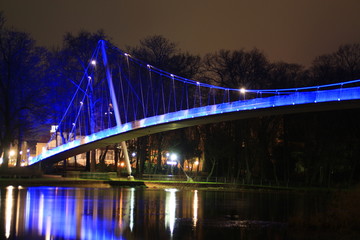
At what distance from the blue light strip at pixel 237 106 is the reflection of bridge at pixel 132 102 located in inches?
3.4

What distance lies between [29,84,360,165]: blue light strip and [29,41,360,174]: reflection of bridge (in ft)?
0.28

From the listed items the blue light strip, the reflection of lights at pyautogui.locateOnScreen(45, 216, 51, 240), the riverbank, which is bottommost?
the reflection of lights at pyautogui.locateOnScreen(45, 216, 51, 240)

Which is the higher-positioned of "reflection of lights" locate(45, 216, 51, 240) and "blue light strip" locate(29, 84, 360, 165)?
"blue light strip" locate(29, 84, 360, 165)

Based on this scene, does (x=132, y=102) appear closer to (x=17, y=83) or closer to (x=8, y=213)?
(x=17, y=83)

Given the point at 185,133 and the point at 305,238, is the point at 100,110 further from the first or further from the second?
the point at 305,238

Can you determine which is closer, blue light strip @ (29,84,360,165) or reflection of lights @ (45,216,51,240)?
reflection of lights @ (45,216,51,240)

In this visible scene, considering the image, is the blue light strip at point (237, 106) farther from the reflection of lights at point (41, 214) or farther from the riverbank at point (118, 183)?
the reflection of lights at point (41, 214)

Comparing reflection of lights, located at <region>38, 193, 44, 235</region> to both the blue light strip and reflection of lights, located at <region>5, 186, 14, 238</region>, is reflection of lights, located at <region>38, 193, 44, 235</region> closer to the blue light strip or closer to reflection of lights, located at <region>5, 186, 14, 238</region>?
reflection of lights, located at <region>5, 186, 14, 238</region>

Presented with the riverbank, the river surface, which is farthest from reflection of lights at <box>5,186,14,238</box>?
the riverbank

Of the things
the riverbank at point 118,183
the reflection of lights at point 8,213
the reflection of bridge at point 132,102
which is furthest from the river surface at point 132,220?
the reflection of bridge at point 132,102

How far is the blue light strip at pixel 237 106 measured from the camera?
36.9m

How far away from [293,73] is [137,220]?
39374 millimetres

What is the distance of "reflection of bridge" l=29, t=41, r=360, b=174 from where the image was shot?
4809cm

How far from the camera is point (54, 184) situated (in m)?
42.5
